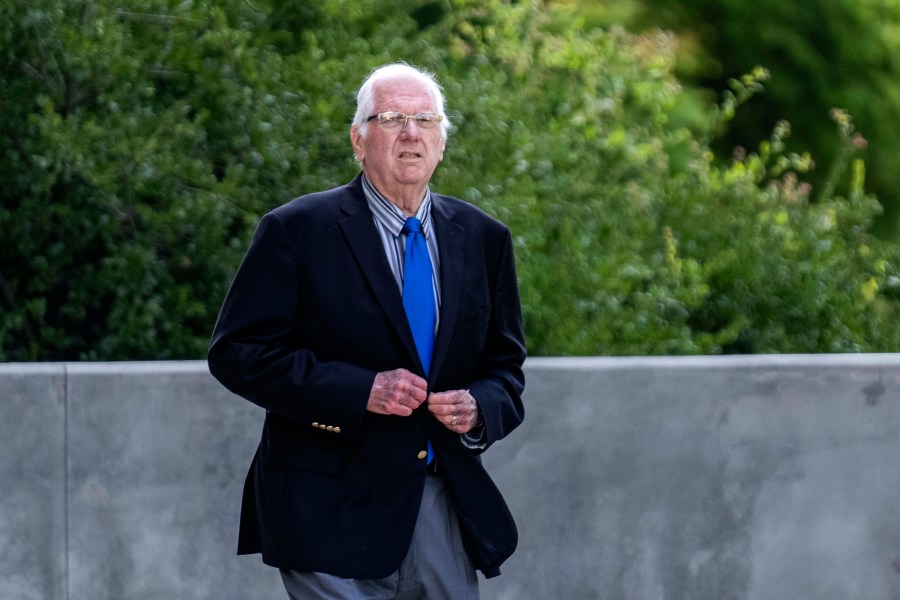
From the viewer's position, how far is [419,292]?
3.39 m

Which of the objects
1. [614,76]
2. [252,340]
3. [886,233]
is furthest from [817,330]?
[886,233]

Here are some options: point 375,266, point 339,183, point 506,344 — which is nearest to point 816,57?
→ point 339,183

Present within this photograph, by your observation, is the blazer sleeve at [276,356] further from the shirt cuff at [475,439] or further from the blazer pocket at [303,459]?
the shirt cuff at [475,439]

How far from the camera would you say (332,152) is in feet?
21.3

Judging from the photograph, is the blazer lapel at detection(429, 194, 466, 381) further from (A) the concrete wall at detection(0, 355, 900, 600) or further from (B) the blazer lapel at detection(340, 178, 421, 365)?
(A) the concrete wall at detection(0, 355, 900, 600)

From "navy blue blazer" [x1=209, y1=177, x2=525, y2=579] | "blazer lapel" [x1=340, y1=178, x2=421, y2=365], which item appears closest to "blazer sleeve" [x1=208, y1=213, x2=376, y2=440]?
"navy blue blazer" [x1=209, y1=177, x2=525, y2=579]

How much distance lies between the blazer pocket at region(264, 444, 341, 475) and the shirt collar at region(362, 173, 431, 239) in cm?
52

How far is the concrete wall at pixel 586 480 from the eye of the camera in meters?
4.83

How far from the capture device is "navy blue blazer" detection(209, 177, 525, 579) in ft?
10.7

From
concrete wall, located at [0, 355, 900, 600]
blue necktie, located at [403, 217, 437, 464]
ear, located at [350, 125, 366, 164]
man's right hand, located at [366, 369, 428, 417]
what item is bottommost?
concrete wall, located at [0, 355, 900, 600]

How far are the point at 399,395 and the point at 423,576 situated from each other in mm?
435

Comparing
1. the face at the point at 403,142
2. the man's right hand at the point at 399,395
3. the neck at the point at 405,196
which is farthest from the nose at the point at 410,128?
the man's right hand at the point at 399,395

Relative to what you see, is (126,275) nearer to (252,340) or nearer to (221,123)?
(221,123)

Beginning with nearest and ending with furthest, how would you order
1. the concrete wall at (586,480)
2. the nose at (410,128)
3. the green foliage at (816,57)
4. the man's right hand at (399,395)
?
the man's right hand at (399,395)
the nose at (410,128)
the concrete wall at (586,480)
the green foliage at (816,57)
